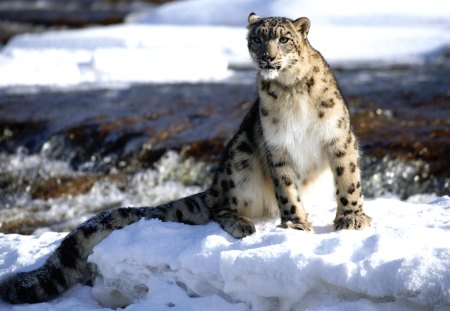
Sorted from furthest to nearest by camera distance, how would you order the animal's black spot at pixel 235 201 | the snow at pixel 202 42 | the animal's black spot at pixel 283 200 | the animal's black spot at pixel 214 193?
the snow at pixel 202 42, the animal's black spot at pixel 214 193, the animal's black spot at pixel 235 201, the animal's black spot at pixel 283 200

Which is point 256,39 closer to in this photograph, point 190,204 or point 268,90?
point 268,90

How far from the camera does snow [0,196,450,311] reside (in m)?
4.18

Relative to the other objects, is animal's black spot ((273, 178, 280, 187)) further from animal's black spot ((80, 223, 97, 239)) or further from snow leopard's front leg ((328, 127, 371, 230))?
animal's black spot ((80, 223, 97, 239))

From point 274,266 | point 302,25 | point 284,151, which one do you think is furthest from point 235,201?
point 274,266

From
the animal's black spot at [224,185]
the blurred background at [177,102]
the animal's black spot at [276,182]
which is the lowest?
the blurred background at [177,102]

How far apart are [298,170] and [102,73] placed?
10.0m

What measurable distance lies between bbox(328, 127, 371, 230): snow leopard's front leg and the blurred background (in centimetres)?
355

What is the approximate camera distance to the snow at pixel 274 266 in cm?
418

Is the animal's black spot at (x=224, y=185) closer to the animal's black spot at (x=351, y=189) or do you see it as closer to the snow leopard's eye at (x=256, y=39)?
the animal's black spot at (x=351, y=189)

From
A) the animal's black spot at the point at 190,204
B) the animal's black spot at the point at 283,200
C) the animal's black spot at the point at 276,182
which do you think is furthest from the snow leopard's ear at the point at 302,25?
the animal's black spot at the point at 190,204

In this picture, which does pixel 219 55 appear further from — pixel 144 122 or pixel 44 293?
pixel 44 293

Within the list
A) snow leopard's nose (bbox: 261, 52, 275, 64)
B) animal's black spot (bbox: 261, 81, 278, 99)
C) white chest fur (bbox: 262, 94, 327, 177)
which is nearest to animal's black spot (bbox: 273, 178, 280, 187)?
white chest fur (bbox: 262, 94, 327, 177)

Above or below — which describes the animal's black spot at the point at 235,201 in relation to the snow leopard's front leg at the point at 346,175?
below

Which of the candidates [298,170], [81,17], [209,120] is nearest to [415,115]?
[209,120]
